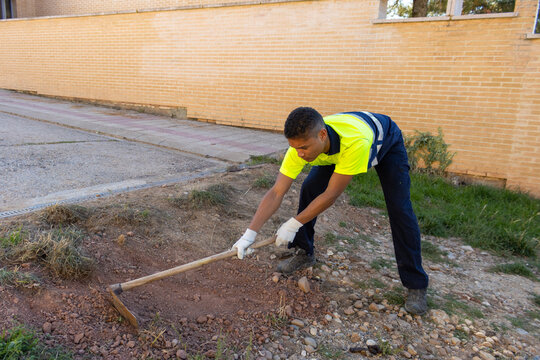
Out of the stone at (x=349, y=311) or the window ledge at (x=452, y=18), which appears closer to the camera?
the stone at (x=349, y=311)

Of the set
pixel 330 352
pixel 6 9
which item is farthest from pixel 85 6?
pixel 330 352

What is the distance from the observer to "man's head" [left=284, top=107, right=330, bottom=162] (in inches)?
91.0

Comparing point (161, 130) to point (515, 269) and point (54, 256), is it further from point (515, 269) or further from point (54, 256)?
point (515, 269)

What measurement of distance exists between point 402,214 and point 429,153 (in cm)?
369

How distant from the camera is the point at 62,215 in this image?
314cm

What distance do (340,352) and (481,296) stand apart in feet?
4.78

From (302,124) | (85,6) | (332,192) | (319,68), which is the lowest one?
(332,192)

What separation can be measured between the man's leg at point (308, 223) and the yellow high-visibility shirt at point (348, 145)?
0.33 metres

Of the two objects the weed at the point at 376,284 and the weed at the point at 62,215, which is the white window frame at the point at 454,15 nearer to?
the weed at the point at 376,284

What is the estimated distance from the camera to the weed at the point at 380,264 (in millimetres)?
3472

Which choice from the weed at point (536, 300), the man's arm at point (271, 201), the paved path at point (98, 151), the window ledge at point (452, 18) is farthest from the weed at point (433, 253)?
the window ledge at point (452, 18)

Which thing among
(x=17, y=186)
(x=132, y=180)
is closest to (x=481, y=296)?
(x=132, y=180)

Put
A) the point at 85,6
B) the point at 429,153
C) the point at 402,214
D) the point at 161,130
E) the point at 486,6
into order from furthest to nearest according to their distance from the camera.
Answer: the point at 85,6, the point at 486,6, the point at 161,130, the point at 429,153, the point at 402,214

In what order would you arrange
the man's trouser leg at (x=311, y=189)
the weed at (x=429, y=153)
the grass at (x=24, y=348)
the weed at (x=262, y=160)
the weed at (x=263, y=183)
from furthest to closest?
the weed at (x=429, y=153) → the weed at (x=262, y=160) → the weed at (x=263, y=183) → the man's trouser leg at (x=311, y=189) → the grass at (x=24, y=348)
